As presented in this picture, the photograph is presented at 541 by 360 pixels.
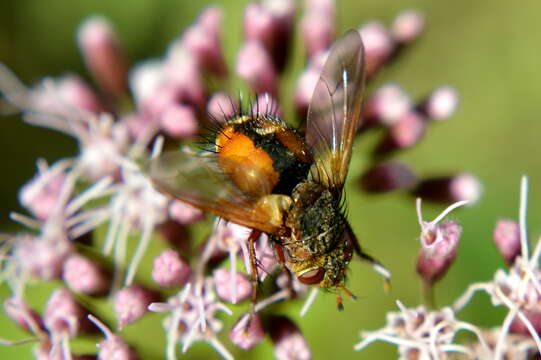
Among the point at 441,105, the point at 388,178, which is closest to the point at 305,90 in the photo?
the point at 388,178

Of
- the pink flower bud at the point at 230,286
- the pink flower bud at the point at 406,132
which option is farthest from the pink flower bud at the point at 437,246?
the pink flower bud at the point at 406,132

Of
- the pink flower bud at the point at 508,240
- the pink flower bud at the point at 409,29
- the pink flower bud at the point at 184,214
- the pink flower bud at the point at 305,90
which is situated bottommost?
the pink flower bud at the point at 508,240

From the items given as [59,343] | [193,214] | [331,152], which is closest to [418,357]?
[331,152]

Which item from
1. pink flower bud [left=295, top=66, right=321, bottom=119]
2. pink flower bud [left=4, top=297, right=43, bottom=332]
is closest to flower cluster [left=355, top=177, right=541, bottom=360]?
pink flower bud [left=295, top=66, right=321, bottom=119]

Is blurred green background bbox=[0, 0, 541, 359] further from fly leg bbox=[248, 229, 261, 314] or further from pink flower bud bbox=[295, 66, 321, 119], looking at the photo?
fly leg bbox=[248, 229, 261, 314]

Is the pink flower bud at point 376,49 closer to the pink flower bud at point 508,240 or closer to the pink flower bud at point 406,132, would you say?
the pink flower bud at point 406,132

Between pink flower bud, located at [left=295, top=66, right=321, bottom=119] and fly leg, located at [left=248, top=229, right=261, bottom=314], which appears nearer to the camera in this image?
fly leg, located at [left=248, top=229, right=261, bottom=314]

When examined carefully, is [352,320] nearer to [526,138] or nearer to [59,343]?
[59,343]
